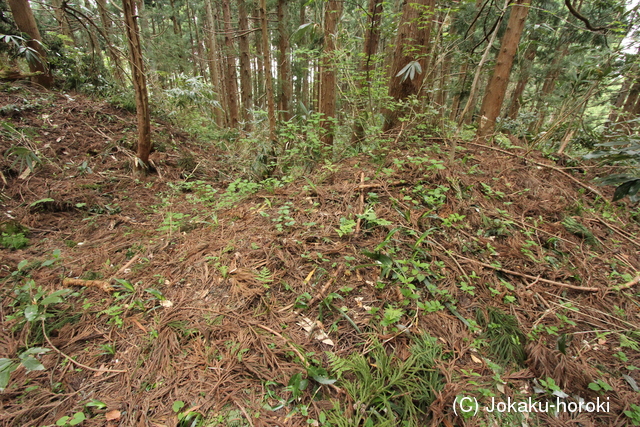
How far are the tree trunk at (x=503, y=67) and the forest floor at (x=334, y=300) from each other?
239cm

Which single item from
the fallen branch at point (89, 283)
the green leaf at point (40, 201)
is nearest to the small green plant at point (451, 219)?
the fallen branch at point (89, 283)

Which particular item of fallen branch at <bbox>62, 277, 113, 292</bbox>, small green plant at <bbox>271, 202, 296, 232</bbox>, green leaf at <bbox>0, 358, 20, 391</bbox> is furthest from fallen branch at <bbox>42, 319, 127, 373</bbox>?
small green plant at <bbox>271, 202, 296, 232</bbox>

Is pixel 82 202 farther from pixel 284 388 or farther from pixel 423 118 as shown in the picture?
pixel 423 118

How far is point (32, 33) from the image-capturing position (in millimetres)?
5133

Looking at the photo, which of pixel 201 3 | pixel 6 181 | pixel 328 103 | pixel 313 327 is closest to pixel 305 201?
pixel 313 327

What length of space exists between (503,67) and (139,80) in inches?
263

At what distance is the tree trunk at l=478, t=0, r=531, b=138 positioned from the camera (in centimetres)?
509

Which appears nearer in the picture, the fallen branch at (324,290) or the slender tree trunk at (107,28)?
the fallen branch at (324,290)

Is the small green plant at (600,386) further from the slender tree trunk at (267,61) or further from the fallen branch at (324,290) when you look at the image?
the slender tree trunk at (267,61)

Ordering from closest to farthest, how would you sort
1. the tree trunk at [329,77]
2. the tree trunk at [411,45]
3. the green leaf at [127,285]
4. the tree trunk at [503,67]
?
the green leaf at [127,285], the tree trunk at [411,45], the tree trunk at [329,77], the tree trunk at [503,67]

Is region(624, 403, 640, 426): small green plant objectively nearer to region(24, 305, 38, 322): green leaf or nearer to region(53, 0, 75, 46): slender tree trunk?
region(24, 305, 38, 322): green leaf

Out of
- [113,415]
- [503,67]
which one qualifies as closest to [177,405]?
[113,415]

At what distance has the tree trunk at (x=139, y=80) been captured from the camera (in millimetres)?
3508

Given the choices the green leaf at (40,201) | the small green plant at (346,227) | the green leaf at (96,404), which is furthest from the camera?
the green leaf at (40,201)
